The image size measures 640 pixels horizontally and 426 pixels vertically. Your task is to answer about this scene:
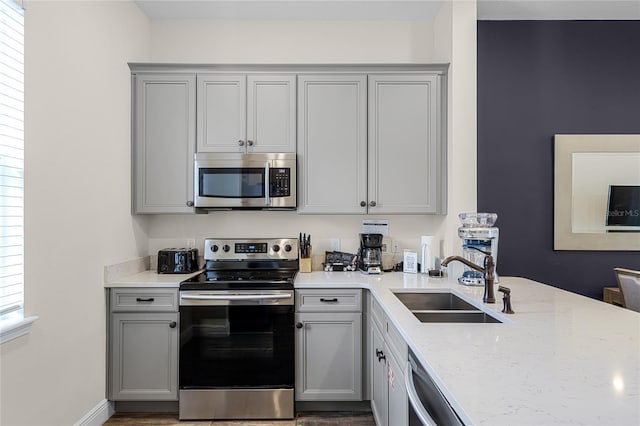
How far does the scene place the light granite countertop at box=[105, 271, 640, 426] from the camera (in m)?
0.80

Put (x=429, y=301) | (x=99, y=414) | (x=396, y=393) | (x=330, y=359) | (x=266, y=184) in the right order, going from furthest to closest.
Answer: (x=266, y=184), (x=330, y=359), (x=99, y=414), (x=429, y=301), (x=396, y=393)

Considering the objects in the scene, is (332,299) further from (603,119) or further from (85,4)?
(603,119)

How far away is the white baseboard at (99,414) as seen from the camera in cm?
221

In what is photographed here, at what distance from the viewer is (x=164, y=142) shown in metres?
2.80

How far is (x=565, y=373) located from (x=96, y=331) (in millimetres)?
2471

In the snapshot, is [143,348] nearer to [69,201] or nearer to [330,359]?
[69,201]

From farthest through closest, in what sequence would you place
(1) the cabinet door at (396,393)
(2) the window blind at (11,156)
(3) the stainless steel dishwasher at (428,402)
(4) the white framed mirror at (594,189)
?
(4) the white framed mirror at (594,189) < (2) the window blind at (11,156) < (1) the cabinet door at (396,393) < (3) the stainless steel dishwasher at (428,402)

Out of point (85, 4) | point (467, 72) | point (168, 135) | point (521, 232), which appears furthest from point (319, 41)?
point (521, 232)

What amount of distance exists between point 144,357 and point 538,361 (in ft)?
7.61

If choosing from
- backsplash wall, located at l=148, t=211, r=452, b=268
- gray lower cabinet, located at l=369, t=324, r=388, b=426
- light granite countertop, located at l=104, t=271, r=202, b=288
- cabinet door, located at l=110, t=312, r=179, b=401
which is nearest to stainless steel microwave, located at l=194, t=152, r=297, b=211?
backsplash wall, located at l=148, t=211, r=452, b=268

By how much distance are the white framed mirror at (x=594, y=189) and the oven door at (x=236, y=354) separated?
2.35 meters

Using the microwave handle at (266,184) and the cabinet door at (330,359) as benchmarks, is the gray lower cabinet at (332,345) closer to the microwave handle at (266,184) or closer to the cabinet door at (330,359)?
the cabinet door at (330,359)

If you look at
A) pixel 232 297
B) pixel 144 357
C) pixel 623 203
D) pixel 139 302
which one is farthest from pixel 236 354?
pixel 623 203

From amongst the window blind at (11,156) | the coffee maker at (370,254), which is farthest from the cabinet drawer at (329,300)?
the window blind at (11,156)
